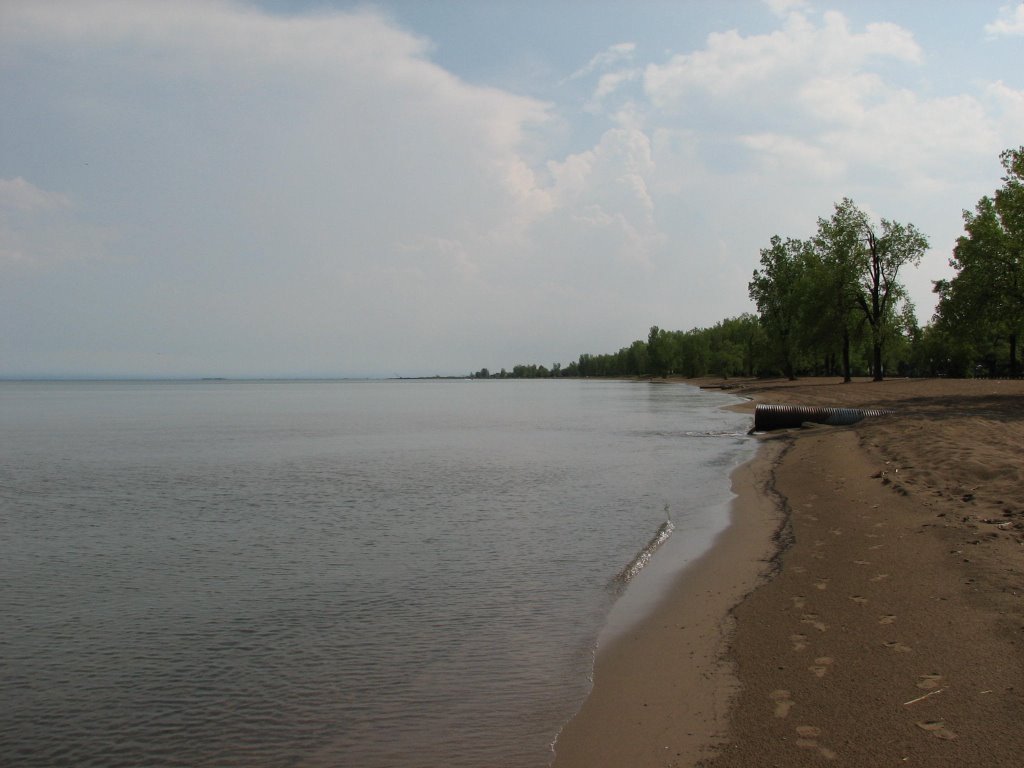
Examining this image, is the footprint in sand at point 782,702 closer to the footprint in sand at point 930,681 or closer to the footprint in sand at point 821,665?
the footprint in sand at point 821,665

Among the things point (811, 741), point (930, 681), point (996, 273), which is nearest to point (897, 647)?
point (930, 681)

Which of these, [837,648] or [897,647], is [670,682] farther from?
[897,647]

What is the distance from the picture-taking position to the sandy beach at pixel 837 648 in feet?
14.4

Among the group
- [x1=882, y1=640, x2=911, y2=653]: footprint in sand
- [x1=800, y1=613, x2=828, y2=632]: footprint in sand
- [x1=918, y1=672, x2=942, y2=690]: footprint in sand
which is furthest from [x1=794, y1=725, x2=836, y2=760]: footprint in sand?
[x1=800, y1=613, x2=828, y2=632]: footprint in sand

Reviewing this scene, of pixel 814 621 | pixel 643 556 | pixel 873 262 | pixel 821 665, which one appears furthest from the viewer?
pixel 873 262

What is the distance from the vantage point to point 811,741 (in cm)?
433

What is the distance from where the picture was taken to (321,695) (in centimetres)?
567

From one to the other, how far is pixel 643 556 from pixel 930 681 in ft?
16.7

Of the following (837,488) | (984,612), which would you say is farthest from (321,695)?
(837,488)

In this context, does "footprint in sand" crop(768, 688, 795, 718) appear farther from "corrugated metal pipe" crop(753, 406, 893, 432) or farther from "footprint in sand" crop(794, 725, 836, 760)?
"corrugated metal pipe" crop(753, 406, 893, 432)

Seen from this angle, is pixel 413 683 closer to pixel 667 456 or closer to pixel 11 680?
pixel 11 680

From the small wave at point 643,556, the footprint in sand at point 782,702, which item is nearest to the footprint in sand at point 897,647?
the footprint in sand at point 782,702

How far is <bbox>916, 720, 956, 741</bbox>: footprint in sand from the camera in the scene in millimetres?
4233

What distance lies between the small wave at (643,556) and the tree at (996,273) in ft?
92.9
